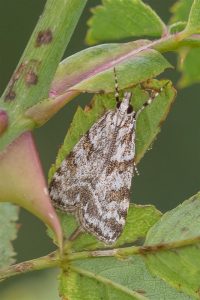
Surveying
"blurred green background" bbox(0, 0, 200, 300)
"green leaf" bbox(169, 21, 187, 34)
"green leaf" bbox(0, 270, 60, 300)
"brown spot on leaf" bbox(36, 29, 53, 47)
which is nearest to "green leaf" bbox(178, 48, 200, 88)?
"green leaf" bbox(169, 21, 187, 34)

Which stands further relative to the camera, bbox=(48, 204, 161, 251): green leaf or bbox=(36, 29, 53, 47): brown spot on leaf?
bbox=(48, 204, 161, 251): green leaf

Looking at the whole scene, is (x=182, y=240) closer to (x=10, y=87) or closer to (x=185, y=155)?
(x=10, y=87)

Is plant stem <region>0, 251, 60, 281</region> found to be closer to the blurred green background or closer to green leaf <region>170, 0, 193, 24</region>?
green leaf <region>170, 0, 193, 24</region>

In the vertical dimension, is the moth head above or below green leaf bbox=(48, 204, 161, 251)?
above

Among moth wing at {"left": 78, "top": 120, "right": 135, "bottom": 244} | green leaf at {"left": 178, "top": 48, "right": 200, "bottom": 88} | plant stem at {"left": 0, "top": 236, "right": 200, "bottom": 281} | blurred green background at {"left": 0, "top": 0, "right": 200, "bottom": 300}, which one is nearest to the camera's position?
plant stem at {"left": 0, "top": 236, "right": 200, "bottom": 281}

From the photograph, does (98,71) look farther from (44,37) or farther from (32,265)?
(32,265)

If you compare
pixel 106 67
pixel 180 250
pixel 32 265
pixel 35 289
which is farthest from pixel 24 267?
pixel 35 289

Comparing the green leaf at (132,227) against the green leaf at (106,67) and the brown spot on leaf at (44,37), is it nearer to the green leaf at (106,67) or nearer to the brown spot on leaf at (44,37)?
the green leaf at (106,67)
